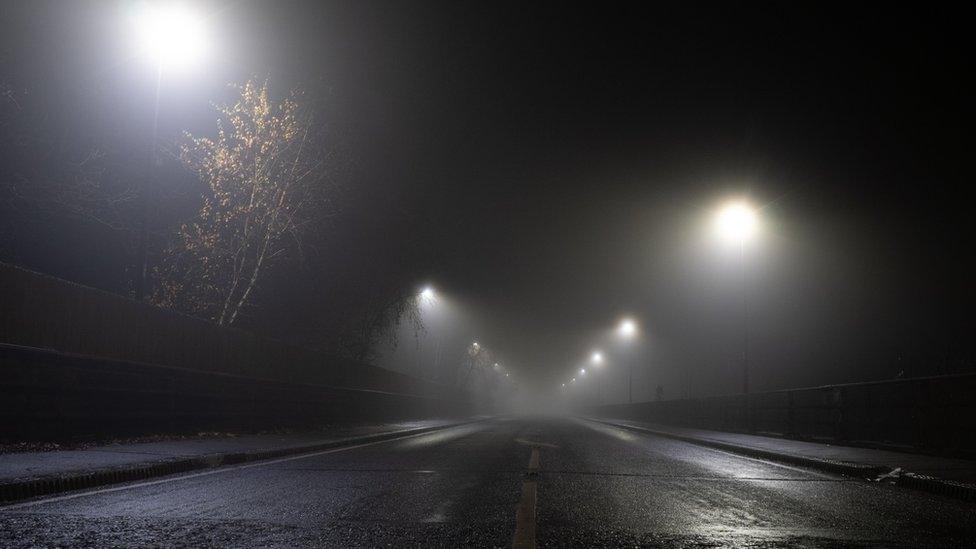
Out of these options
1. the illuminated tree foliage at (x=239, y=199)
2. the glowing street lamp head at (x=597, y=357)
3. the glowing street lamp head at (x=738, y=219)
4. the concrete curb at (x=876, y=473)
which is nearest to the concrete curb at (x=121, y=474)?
the illuminated tree foliage at (x=239, y=199)

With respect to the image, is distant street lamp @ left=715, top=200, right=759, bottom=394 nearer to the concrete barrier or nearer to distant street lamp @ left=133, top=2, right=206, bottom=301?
the concrete barrier

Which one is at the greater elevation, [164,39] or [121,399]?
[164,39]

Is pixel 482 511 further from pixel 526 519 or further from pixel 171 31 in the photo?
pixel 171 31

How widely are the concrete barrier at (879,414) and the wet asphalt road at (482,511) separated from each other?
2.96m

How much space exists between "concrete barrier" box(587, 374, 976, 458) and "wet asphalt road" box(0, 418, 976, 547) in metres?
2.96

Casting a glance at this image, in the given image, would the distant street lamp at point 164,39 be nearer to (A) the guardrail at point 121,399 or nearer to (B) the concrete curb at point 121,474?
(A) the guardrail at point 121,399

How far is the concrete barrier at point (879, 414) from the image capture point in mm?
11047

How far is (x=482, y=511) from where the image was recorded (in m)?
6.10

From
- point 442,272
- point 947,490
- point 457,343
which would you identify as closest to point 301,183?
point 442,272

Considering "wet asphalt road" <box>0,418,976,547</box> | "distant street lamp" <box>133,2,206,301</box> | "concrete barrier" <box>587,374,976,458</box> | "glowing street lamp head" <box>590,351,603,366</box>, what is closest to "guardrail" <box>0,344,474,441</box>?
"distant street lamp" <box>133,2,206,301</box>

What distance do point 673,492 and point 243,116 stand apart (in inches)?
610

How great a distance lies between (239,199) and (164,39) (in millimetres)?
5307

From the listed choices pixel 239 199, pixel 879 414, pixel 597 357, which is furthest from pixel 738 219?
pixel 597 357

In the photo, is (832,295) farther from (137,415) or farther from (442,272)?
(137,415)
